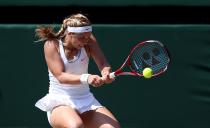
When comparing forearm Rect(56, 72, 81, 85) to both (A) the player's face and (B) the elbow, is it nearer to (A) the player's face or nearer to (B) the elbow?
(B) the elbow

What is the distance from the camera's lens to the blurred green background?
19.0ft

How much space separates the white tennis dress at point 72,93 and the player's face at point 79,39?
0.10m

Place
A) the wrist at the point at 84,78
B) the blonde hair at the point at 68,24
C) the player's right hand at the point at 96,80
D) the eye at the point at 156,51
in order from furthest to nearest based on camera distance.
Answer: the eye at the point at 156,51 < the blonde hair at the point at 68,24 < the wrist at the point at 84,78 < the player's right hand at the point at 96,80

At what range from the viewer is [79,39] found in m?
4.54

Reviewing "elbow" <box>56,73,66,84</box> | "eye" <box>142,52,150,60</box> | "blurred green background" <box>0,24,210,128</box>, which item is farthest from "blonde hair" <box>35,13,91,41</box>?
"blurred green background" <box>0,24,210,128</box>

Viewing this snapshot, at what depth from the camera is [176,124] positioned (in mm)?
5930

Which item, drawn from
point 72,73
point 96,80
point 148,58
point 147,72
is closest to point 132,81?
point 148,58

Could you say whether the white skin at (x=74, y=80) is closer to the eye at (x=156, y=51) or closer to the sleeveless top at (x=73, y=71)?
the sleeveless top at (x=73, y=71)

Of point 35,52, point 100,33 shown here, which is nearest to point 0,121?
point 35,52

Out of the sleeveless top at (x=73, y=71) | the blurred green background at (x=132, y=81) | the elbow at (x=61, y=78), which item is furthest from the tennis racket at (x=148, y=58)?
the blurred green background at (x=132, y=81)

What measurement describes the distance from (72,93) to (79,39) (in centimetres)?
38

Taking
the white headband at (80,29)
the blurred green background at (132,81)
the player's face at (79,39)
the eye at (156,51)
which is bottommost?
the blurred green background at (132,81)

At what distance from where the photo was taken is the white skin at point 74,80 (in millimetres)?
4480

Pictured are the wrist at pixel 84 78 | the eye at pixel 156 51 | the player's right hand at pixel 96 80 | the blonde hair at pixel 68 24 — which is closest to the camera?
the player's right hand at pixel 96 80
